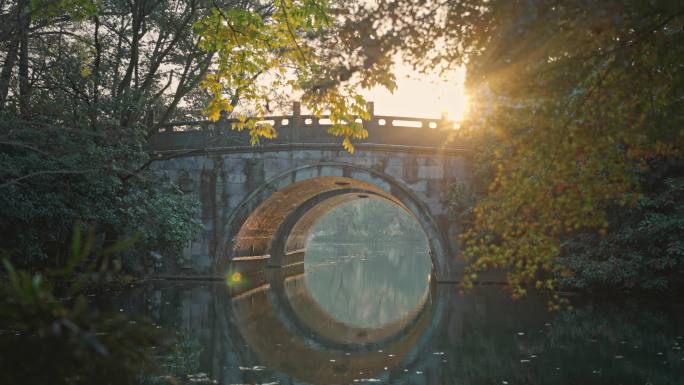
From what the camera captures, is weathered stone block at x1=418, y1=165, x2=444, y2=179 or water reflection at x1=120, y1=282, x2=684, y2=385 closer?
water reflection at x1=120, y1=282, x2=684, y2=385

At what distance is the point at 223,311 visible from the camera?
45.5 feet

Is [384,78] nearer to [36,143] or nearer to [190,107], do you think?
[36,143]

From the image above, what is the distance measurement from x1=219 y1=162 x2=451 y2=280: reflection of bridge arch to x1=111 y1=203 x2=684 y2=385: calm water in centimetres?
110

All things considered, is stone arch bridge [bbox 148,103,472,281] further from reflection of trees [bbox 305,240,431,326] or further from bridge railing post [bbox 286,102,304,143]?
reflection of trees [bbox 305,240,431,326]

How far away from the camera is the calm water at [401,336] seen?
7.89 metres

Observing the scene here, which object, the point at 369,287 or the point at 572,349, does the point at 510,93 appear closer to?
the point at 572,349

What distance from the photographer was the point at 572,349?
30.8 feet

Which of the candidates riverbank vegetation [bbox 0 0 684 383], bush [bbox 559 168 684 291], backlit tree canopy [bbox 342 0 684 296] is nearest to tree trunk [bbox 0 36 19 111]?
riverbank vegetation [bbox 0 0 684 383]

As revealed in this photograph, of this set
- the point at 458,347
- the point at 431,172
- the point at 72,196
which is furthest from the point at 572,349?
the point at 431,172

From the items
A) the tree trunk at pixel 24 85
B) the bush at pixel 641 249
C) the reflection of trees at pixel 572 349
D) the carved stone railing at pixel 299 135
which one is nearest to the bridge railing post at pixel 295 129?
the carved stone railing at pixel 299 135

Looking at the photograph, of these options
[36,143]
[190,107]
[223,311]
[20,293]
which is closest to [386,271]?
[190,107]

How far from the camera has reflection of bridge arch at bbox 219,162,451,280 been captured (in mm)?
19031

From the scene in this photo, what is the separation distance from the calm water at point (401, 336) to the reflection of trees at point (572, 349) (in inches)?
0.6

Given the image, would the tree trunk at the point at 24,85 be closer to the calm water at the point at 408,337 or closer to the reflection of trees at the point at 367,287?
the calm water at the point at 408,337
